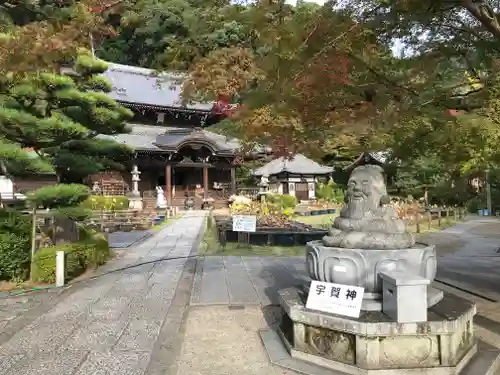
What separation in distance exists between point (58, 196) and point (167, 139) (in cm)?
2386

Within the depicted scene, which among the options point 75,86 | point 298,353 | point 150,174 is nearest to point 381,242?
point 298,353

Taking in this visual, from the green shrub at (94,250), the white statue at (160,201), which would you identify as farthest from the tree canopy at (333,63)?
the white statue at (160,201)

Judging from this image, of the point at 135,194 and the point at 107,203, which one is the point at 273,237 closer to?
the point at 107,203

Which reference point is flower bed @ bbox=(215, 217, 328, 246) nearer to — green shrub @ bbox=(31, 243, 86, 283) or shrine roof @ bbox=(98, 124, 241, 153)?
green shrub @ bbox=(31, 243, 86, 283)

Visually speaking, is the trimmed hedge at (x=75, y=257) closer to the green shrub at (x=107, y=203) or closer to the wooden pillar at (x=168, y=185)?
the green shrub at (x=107, y=203)

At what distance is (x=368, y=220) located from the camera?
4.61m

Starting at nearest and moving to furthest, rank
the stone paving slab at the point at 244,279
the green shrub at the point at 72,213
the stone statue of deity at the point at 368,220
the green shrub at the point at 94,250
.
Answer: the stone statue of deity at the point at 368,220, the stone paving slab at the point at 244,279, the green shrub at the point at 72,213, the green shrub at the point at 94,250

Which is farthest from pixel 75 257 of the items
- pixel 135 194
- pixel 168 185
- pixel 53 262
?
pixel 168 185

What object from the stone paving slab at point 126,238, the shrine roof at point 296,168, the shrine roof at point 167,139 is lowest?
the stone paving slab at point 126,238

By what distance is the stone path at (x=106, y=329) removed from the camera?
4.31 m

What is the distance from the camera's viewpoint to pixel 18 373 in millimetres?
4117

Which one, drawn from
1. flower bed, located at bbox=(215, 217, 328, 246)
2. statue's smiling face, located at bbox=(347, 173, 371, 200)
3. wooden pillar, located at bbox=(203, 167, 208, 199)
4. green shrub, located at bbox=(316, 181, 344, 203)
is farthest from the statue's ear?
green shrub, located at bbox=(316, 181, 344, 203)

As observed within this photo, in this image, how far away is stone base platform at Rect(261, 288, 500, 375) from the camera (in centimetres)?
385

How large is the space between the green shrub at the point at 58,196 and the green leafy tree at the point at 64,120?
57 centimetres
